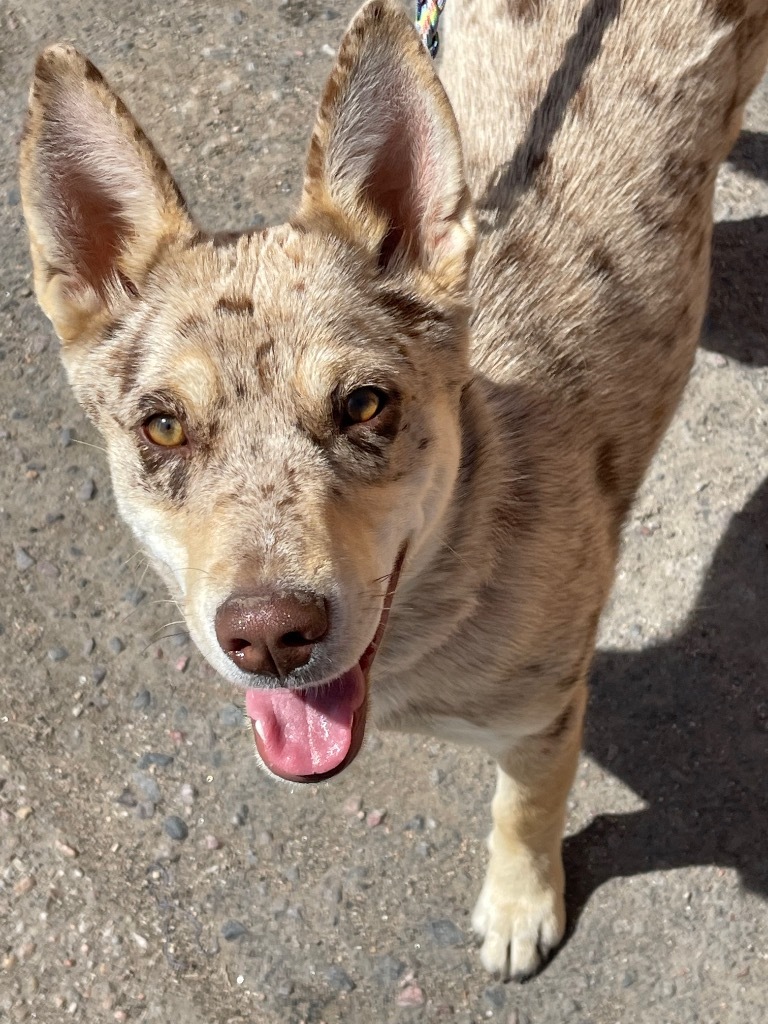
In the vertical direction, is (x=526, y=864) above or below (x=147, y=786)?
above

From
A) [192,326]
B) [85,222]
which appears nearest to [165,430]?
[192,326]

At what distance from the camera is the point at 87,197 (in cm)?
262

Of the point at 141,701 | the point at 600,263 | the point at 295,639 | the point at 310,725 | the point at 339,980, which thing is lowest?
the point at 339,980

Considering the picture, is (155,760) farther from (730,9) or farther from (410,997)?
(730,9)

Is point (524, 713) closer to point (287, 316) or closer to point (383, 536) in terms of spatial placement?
point (383, 536)

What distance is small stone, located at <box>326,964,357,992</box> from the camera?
139 inches

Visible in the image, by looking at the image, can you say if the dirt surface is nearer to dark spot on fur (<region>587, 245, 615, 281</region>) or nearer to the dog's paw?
the dog's paw

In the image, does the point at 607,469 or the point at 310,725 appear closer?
the point at 310,725

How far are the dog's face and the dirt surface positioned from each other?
4.67ft

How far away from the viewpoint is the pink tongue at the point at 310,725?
2.48m

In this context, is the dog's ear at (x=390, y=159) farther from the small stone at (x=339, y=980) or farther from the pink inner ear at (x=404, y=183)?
the small stone at (x=339, y=980)

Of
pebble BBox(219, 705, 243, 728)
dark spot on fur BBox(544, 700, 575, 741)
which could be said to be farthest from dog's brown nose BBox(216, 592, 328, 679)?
pebble BBox(219, 705, 243, 728)

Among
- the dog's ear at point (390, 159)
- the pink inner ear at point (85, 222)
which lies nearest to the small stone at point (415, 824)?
the dog's ear at point (390, 159)

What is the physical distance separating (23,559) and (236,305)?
2315 millimetres
